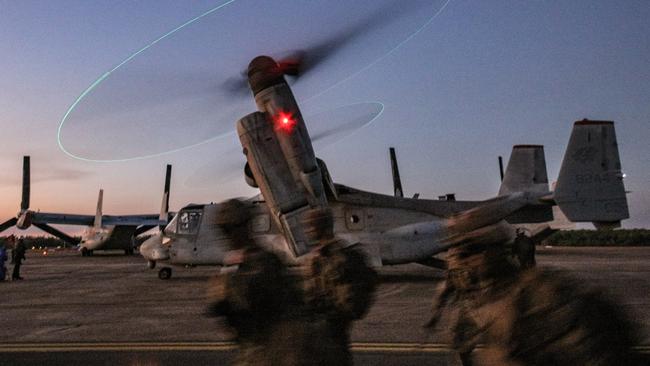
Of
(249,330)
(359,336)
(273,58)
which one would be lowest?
(359,336)

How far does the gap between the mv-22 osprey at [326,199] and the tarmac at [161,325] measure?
63.5 inches

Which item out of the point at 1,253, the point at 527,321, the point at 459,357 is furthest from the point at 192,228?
the point at 527,321

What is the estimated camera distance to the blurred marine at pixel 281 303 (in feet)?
9.50

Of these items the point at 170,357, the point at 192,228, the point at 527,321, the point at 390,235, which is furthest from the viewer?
the point at 192,228

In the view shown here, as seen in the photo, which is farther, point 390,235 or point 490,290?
point 390,235

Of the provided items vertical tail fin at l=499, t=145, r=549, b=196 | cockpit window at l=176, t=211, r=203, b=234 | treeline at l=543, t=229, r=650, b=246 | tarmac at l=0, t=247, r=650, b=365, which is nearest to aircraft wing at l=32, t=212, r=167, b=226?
cockpit window at l=176, t=211, r=203, b=234

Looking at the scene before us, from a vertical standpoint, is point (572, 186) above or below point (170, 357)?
above

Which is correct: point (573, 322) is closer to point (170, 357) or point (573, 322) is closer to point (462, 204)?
point (170, 357)

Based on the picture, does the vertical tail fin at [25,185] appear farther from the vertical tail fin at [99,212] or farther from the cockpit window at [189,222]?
the cockpit window at [189,222]

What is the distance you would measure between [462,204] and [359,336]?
12.2 m

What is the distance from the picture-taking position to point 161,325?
986 centimetres

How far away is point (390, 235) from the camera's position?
704 inches

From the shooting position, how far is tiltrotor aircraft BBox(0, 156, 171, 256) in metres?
43.2

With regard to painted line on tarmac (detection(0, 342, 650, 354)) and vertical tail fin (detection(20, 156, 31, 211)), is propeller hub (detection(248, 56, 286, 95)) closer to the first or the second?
painted line on tarmac (detection(0, 342, 650, 354))
